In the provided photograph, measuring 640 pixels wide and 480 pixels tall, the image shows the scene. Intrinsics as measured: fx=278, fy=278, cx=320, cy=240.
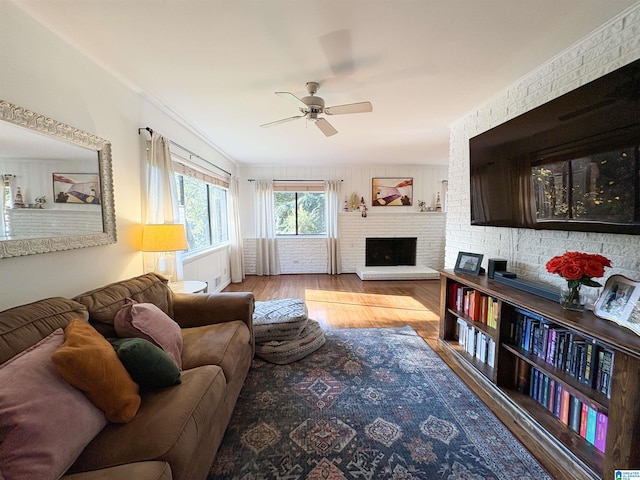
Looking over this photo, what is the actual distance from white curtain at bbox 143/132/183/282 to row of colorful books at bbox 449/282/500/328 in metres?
2.73

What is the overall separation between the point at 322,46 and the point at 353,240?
448 centimetres

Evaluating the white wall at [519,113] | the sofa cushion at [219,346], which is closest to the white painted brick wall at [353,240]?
the white wall at [519,113]

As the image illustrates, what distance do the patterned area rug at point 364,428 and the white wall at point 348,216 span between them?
3.61m

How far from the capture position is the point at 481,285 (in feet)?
6.95

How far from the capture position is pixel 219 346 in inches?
68.9

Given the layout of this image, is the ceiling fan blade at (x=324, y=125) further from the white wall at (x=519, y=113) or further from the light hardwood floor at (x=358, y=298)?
the light hardwood floor at (x=358, y=298)

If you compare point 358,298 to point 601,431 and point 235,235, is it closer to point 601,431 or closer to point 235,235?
point 235,235

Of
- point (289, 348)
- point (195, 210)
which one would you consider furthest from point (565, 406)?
point (195, 210)

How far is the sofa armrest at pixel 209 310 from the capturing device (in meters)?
2.18

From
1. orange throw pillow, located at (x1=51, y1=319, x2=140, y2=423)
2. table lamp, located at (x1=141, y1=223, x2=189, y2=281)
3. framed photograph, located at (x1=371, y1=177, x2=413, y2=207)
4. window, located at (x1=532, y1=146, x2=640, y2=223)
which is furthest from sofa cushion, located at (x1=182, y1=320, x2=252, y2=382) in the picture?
framed photograph, located at (x1=371, y1=177, x2=413, y2=207)

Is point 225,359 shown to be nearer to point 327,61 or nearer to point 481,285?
point 481,285

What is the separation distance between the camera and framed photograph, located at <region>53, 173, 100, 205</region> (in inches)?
66.7

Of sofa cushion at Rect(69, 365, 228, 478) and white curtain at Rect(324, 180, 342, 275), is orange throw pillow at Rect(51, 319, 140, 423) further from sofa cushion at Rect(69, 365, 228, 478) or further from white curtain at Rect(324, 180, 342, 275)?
white curtain at Rect(324, 180, 342, 275)

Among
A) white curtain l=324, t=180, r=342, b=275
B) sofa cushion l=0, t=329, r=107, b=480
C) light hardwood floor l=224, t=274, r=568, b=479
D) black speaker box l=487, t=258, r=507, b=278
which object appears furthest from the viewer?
white curtain l=324, t=180, r=342, b=275
